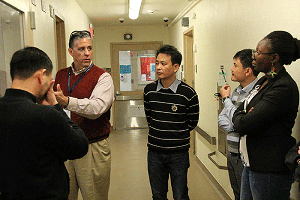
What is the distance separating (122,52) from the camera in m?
7.70

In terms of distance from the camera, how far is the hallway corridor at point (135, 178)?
11.0 feet

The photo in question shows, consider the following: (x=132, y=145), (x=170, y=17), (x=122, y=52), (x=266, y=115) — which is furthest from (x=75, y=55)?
(x=122, y=52)

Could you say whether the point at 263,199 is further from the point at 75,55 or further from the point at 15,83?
the point at 75,55

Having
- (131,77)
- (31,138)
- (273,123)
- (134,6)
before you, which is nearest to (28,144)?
(31,138)

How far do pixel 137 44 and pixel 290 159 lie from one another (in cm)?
666

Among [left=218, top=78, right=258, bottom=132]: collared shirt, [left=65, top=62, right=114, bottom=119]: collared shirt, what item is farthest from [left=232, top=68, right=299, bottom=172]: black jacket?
[left=65, top=62, right=114, bottom=119]: collared shirt

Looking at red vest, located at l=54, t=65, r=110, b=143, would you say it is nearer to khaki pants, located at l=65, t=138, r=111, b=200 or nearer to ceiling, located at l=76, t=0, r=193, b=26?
khaki pants, located at l=65, t=138, r=111, b=200

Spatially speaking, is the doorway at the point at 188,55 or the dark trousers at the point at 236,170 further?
the doorway at the point at 188,55

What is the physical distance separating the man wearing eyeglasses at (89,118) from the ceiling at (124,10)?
124 inches

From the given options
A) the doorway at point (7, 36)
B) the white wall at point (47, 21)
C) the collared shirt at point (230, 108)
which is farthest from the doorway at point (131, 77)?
the collared shirt at point (230, 108)

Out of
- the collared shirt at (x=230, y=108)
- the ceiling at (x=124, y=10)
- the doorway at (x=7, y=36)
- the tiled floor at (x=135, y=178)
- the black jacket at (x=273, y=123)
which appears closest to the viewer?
the black jacket at (x=273, y=123)

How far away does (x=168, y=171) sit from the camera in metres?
2.29

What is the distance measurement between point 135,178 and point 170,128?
1971mm

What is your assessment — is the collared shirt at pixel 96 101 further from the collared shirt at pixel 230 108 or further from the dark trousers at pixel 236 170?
the dark trousers at pixel 236 170
